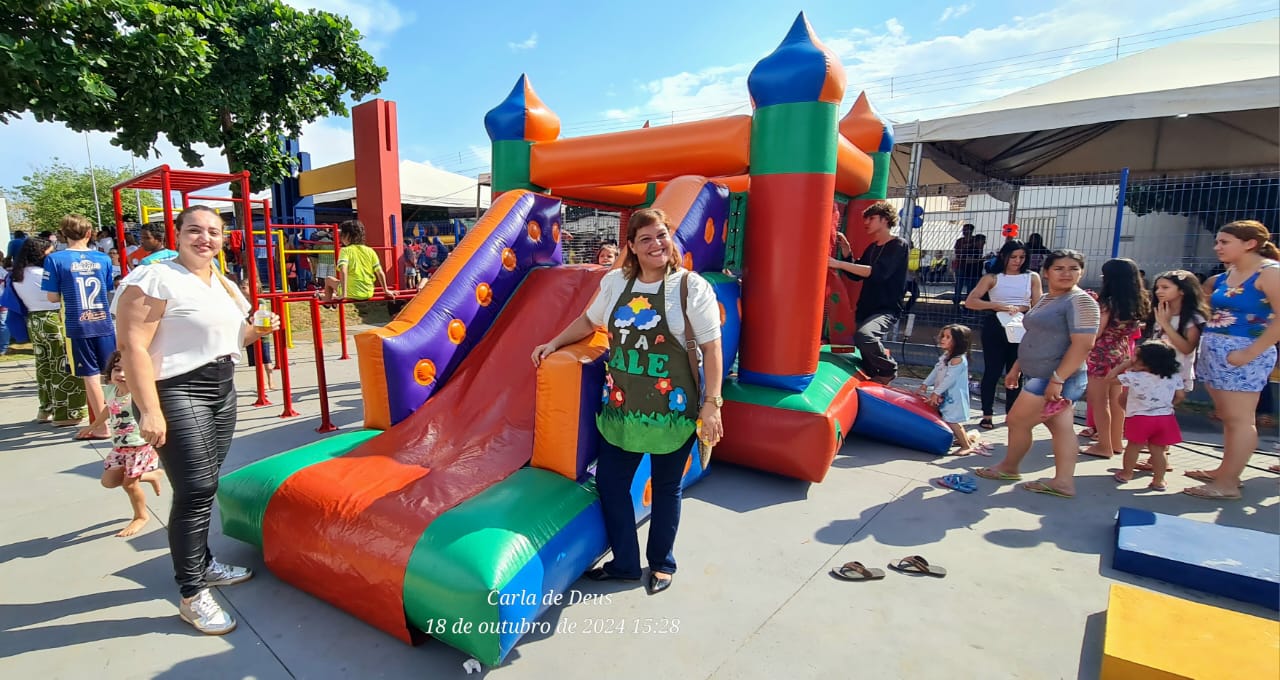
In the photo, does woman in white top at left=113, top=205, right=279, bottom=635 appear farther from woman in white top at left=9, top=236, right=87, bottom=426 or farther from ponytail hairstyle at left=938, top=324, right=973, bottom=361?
ponytail hairstyle at left=938, top=324, right=973, bottom=361

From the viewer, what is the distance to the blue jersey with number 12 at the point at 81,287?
4.31 meters

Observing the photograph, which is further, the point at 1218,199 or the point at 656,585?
the point at 1218,199

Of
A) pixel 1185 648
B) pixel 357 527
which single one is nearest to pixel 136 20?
pixel 357 527

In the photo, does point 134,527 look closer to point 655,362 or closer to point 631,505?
point 631,505

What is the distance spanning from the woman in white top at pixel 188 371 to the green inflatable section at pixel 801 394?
8.53 ft

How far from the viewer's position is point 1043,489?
143 inches

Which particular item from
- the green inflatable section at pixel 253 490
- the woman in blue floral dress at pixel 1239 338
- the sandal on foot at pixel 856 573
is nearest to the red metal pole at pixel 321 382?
the green inflatable section at pixel 253 490

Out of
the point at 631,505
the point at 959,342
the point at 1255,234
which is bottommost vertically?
the point at 631,505

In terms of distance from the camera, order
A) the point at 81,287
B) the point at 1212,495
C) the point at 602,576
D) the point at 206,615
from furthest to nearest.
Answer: the point at 81,287, the point at 1212,495, the point at 602,576, the point at 206,615

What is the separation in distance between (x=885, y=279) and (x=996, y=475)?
153 cm

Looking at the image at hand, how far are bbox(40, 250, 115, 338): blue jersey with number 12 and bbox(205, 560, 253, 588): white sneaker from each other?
2.94 metres

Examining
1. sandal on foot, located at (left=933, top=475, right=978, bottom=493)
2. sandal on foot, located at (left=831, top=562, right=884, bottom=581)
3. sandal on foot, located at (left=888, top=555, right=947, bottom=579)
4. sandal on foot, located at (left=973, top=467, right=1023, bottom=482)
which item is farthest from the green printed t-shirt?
sandal on foot, located at (left=973, top=467, right=1023, bottom=482)

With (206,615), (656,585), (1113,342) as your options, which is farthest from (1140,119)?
(206,615)

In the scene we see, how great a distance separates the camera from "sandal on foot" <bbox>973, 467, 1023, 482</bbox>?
381 cm
